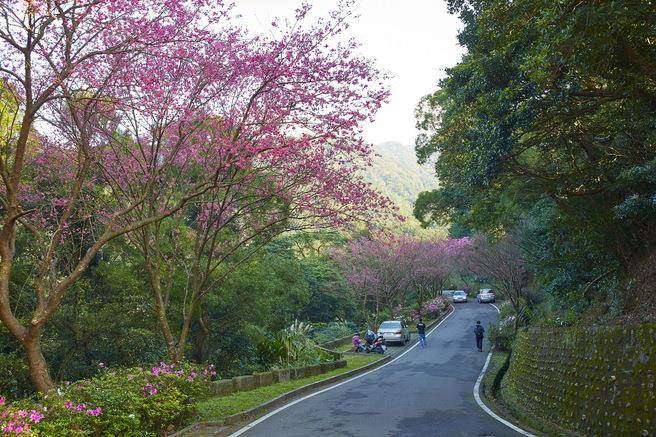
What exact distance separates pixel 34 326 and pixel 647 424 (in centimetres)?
814

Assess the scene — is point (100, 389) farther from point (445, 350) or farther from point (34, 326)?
point (445, 350)

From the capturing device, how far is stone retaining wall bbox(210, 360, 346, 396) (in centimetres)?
1412

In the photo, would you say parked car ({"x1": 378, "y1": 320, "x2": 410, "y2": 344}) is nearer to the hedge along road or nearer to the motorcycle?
the motorcycle

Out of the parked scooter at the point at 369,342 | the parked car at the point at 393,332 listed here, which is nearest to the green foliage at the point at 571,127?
the parked scooter at the point at 369,342

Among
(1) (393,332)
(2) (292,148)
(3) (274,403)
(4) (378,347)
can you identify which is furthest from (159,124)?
(1) (393,332)

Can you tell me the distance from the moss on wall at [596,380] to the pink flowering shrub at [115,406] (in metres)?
6.65

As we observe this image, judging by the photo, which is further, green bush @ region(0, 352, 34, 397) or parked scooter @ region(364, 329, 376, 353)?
parked scooter @ region(364, 329, 376, 353)

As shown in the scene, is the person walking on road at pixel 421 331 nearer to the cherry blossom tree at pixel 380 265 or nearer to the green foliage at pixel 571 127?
the cherry blossom tree at pixel 380 265

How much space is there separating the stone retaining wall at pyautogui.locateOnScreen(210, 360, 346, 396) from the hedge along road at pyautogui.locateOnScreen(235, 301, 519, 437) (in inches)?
69.4

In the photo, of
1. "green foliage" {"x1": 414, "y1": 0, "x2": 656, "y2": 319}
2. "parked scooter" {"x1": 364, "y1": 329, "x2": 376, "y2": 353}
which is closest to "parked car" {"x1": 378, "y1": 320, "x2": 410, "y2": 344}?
"parked scooter" {"x1": 364, "y1": 329, "x2": 376, "y2": 353}

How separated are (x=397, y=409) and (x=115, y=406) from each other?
698cm

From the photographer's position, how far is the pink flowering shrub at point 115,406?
20.2 ft

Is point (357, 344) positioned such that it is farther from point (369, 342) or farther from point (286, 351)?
point (286, 351)

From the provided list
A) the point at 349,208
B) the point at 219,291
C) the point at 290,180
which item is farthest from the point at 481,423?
the point at 219,291
